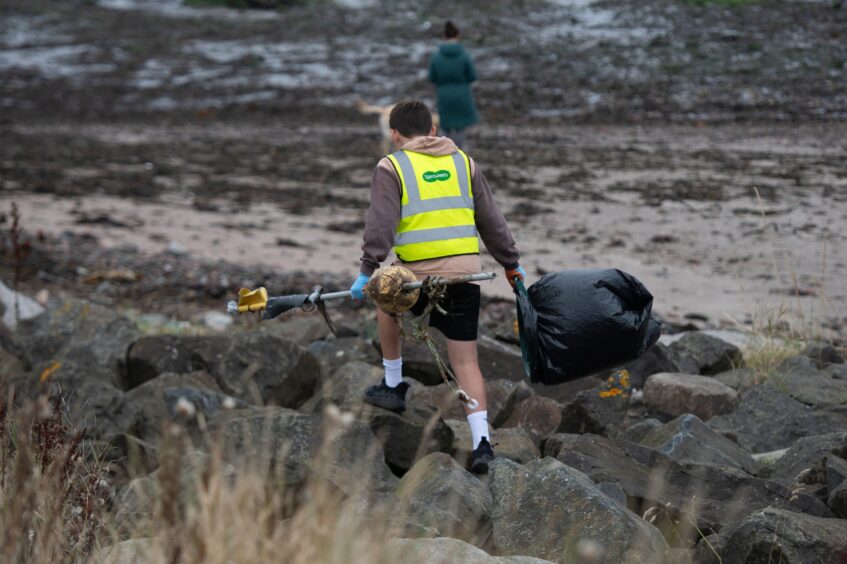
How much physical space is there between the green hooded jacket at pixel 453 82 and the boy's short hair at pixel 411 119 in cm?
764

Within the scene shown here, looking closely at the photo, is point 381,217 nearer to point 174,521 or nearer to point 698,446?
point 698,446

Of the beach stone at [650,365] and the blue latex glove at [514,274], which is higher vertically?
the blue latex glove at [514,274]

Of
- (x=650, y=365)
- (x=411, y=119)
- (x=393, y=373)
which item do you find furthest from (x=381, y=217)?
(x=650, y=365)

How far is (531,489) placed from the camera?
11.8 ft

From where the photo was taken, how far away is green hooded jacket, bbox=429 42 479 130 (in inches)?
474

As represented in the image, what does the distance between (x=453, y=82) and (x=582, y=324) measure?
8375mm

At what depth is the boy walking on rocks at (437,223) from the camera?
4.36m

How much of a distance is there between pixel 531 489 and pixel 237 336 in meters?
2.71

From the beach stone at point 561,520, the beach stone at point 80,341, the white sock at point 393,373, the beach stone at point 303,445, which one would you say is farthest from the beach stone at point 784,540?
the beach stone at point 80,341

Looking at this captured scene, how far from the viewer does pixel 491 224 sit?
15.1 ft

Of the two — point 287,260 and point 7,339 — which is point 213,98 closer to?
point 287,260

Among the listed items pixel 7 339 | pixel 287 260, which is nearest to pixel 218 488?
pixel 7 339

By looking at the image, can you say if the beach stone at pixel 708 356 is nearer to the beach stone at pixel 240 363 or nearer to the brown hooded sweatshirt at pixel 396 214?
the beach stone at pixel 240 363

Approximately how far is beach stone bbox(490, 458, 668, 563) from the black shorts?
3.04ft
